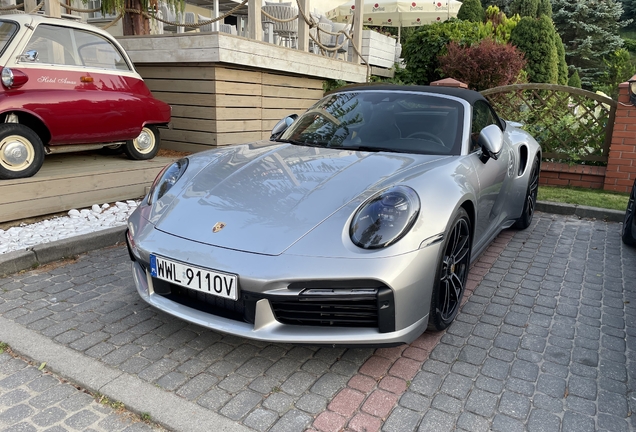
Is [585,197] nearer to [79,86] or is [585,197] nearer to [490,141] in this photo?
[490,141]

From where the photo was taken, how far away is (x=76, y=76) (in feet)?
16.0

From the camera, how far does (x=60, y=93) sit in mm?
4668

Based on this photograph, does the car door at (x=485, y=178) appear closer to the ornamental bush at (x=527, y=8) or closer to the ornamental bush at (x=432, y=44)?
the ornamental bush at (x=432, y=44)

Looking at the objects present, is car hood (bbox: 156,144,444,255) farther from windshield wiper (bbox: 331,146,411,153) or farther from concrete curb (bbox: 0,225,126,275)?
concrete curb (bbox: 0,225,126,275)

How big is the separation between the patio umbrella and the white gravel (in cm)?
1038

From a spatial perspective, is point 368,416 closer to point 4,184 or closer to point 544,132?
point 4,184

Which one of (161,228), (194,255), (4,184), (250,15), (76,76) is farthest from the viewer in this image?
(250,15)

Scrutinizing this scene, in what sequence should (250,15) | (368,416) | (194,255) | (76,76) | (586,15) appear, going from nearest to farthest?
(368,416)
(194,255)
(76,76)
(250,15)
(586,15)

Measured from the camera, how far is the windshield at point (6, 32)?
4.50 m

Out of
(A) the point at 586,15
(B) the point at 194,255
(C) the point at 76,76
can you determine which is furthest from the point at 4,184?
(A) the point at 586,15

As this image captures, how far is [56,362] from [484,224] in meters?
2.69

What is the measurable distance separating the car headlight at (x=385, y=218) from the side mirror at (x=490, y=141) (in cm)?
98

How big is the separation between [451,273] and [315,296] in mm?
951

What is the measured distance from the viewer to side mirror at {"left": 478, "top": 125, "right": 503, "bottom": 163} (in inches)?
125
